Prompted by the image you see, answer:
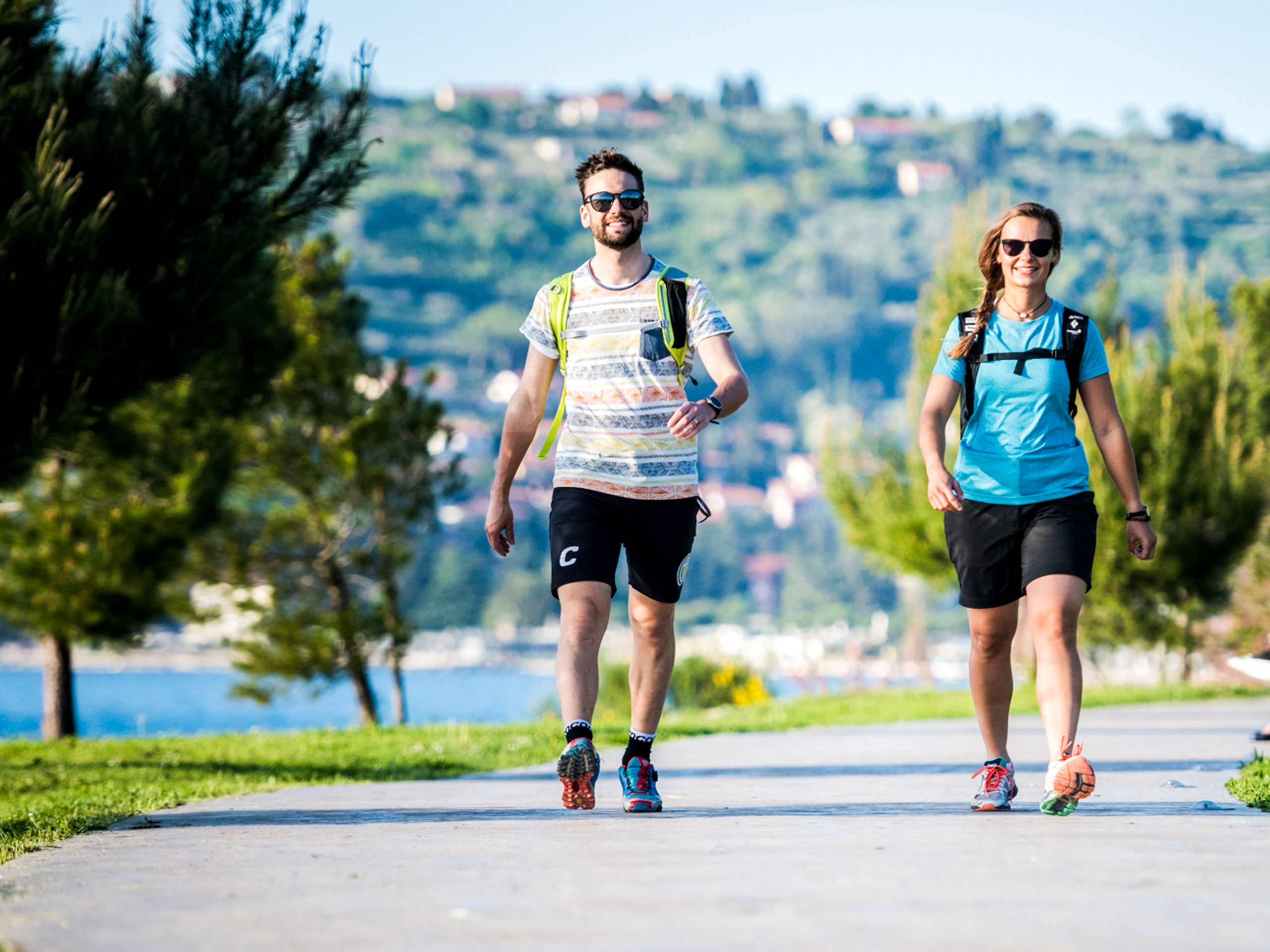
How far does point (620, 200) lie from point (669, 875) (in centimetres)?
259

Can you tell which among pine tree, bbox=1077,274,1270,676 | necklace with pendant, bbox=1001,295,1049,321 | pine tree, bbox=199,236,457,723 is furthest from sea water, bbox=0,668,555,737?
necklace with pendant, bbox=1001,295,1049,321

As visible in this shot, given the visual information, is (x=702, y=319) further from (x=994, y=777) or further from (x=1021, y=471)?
(x=994, y=777)

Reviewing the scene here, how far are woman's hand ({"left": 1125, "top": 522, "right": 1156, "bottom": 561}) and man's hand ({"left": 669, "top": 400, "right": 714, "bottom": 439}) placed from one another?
1.43 m

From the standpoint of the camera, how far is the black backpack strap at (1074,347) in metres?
5.06

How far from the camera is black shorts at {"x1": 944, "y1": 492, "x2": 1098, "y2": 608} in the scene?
4910 mm

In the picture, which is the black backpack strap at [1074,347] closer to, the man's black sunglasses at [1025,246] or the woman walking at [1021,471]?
the woman walking at [1021,471]

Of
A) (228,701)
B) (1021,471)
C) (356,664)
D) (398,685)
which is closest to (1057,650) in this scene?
(1021,471)

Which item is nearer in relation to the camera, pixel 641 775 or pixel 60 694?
pixel 641 775

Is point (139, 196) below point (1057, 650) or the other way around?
the other way around

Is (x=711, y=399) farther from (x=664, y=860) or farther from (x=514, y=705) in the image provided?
(x=514, y=705)

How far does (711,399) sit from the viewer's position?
4.93 metres

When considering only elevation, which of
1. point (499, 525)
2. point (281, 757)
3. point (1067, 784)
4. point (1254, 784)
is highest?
point (499, 525)

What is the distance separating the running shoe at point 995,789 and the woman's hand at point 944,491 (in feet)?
2.85

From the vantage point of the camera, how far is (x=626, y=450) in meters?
5.16
